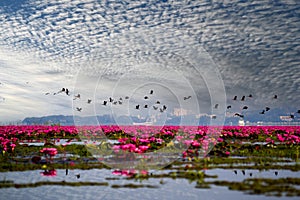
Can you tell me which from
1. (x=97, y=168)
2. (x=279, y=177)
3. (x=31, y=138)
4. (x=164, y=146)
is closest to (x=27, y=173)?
(x=97, y=168)

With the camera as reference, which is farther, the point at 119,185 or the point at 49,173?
the point at 49,173

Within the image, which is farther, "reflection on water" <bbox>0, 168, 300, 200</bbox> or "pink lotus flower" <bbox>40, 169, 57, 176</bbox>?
"pink lotus flower" <bbox>40, 169, 57, 176</bbox>

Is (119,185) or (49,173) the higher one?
(49,173)

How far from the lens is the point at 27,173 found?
41.9 feet

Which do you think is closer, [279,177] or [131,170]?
[279,177]

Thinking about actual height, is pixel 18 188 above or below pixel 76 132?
below

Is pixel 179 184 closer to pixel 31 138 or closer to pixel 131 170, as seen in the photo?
pixel 131 170

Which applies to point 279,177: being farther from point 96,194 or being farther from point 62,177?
point 62,177

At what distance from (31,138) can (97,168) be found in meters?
21.6

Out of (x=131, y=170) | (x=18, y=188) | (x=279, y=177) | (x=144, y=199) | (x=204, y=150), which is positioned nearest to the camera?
(x=144, y=199)

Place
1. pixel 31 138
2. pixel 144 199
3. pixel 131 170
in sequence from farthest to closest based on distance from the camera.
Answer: pixel 31 138, pixel 131 170, pixel 144 199

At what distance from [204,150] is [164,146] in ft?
11.6

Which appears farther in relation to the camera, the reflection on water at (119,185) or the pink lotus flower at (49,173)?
the pink lotus flower at (49,173)

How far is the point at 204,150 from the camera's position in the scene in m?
18.9
